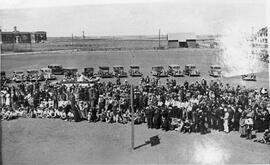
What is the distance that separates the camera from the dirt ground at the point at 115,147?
897 centimetres

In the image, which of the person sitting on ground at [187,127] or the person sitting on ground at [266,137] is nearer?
the person sitting on ground at [266,137]

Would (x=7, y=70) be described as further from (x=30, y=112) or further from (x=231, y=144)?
(x=231, y=144)

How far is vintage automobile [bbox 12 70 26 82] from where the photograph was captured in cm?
1544

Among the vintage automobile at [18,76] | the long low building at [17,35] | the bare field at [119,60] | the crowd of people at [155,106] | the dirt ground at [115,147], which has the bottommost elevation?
the dirt ground at [115,147]

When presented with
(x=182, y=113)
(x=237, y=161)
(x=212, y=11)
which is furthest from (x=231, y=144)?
(x=212, y=11)

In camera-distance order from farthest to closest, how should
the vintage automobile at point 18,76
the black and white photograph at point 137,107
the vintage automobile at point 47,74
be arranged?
the vintage automobile at point 47,74
the vintage automobile at point 18,76
the black and white photograph at point 137,107

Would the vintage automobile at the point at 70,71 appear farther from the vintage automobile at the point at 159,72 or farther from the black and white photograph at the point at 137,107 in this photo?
the vintage automobile at the point at 159,72

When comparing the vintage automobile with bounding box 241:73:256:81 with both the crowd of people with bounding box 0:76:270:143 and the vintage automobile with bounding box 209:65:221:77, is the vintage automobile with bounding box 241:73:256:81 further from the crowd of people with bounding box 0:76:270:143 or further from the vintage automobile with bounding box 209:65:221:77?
the crowd of people with bounding box 0:76:270:143

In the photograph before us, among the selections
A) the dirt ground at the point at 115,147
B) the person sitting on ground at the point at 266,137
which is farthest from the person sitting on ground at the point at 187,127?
the person sitting on ground at the point at 266,137

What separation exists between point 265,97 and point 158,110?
4.00 meters

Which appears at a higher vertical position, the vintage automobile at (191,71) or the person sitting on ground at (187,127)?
the vintage automobile at (191,71)

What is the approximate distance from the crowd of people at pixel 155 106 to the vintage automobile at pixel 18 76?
2242 mm

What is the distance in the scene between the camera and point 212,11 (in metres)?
10.3

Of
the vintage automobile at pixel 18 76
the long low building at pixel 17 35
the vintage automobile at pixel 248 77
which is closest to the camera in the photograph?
the long low building at pixel 17 35
